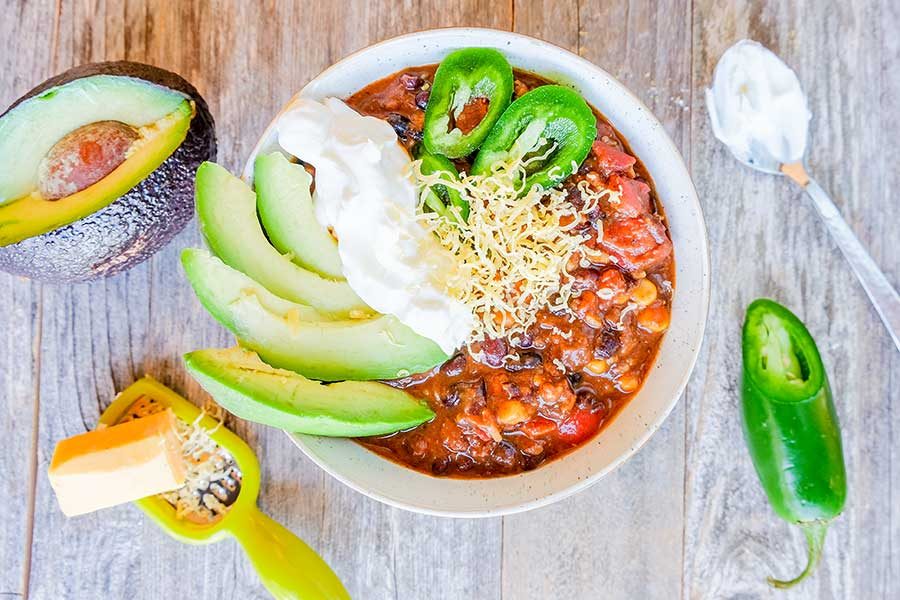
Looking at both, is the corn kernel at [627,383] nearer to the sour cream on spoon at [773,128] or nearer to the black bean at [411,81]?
the sour cream on spoon at [773,128]

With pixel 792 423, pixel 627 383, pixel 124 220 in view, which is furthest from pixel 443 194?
pixel 792 423

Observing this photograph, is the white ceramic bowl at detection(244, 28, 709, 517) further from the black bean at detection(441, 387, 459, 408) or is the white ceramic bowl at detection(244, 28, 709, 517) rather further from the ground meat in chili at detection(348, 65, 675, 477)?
the black bean at detection(441, 387, 459, 408)

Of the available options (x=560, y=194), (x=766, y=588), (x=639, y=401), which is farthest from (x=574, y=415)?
(x=766, y=588)

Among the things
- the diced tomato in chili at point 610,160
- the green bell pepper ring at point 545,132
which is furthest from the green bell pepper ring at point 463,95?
the diced tomato in chili at point 610,160

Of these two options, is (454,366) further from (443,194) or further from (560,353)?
(443,194)

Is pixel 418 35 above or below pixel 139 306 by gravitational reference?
above

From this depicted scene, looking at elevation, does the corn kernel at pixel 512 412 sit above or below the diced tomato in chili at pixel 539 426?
above

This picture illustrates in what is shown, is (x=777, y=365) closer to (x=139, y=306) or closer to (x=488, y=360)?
(x=488, y=360)
